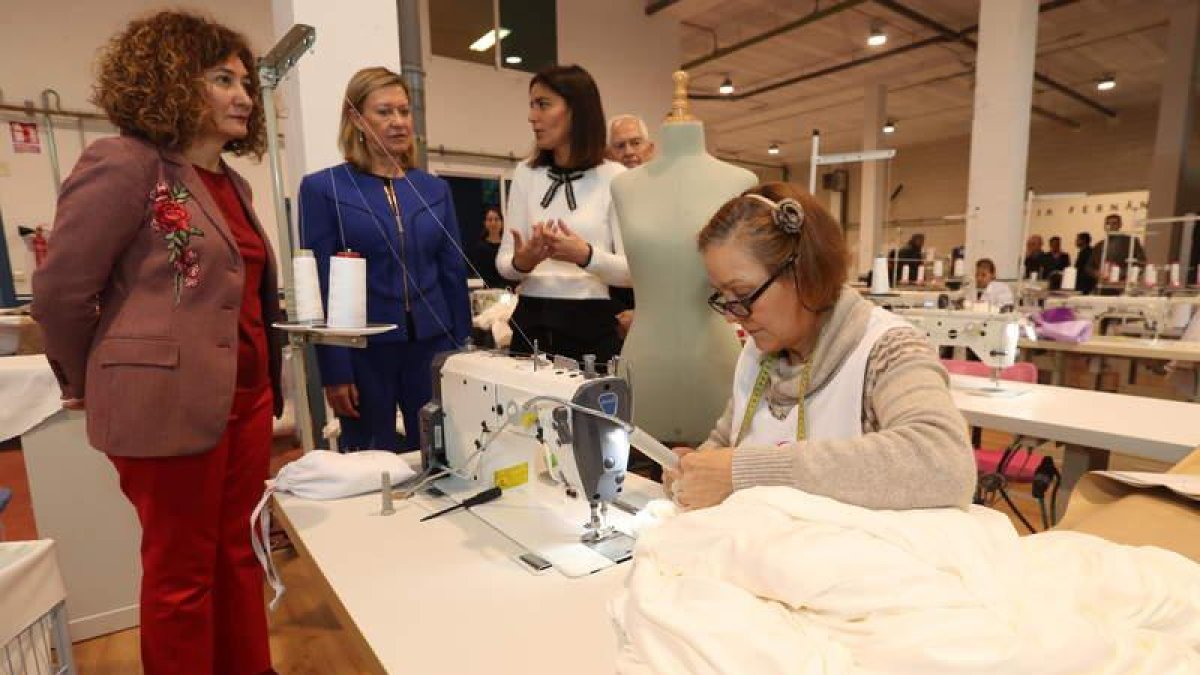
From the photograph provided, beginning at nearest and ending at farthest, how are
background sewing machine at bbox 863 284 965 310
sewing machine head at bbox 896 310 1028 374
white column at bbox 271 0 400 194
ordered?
sewing machine head at bbox 896 310 1028 374, white column at bbox 271 0 400 194, background sewing machine at bbox 863 284 965 310

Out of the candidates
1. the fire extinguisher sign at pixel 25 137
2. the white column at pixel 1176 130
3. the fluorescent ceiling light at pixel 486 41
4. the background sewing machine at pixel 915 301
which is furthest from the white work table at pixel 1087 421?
the white column at pixel 1176 130

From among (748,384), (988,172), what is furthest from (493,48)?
(748,384)

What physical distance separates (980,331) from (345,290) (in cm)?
226

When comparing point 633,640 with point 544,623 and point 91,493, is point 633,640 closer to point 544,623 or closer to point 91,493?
point 544,623

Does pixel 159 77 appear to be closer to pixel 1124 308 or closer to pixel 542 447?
pixel 542 447

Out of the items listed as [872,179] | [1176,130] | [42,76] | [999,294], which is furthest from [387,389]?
[872,179]

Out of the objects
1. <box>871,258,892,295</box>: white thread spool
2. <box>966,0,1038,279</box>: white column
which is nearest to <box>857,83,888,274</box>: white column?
<box>966,0,1038,279</box>: white column

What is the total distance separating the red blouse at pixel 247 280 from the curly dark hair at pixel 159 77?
0.15 meters

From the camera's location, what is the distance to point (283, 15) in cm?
255

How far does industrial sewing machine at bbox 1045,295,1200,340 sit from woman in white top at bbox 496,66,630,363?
424 cm

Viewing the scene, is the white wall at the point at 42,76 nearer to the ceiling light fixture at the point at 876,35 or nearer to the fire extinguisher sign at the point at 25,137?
the fire extinguisher sign at the point at 25,137

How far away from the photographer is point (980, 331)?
Answer: 2.43m

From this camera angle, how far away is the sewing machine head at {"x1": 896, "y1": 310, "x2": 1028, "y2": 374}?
7.78ft

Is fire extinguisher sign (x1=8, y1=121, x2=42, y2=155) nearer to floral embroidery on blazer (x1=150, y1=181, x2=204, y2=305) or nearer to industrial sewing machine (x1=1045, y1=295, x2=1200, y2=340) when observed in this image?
floral embroidery on blazer (x1=150, y1=181, x2=204, y2=305)
